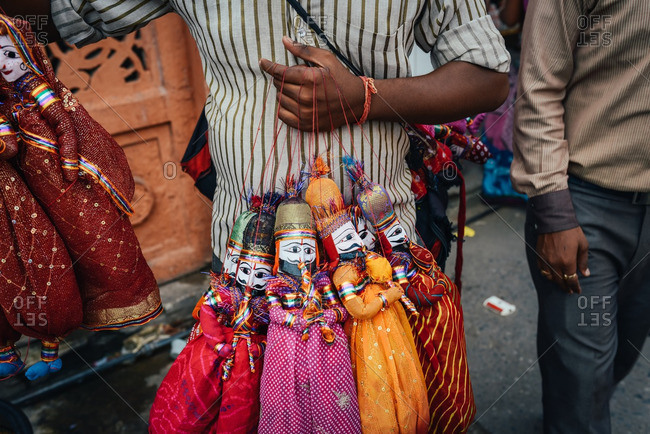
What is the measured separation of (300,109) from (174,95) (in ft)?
6.63

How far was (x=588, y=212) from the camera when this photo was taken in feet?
5.46

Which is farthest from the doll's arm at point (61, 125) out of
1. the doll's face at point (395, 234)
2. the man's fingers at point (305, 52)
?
the doll's face at point (395, 234)

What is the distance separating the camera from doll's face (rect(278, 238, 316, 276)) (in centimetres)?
117

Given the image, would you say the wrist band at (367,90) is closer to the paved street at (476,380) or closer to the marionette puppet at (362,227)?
the marionette puppet at (362,227)

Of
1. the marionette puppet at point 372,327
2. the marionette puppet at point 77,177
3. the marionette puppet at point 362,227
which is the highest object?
the marionette puppet at point 77,177

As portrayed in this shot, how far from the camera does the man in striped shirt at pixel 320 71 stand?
1203 millimetres

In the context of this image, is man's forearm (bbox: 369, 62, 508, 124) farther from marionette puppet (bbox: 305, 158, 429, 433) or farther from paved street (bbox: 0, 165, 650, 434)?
paved street (bbox: 0, 165, 650, 434)

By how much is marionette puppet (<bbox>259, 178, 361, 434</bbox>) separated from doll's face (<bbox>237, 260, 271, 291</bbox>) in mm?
45

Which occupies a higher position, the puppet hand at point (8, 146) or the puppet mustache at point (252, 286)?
the puppet hand at point (8, 146)

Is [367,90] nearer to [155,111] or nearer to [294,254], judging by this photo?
[294,254]

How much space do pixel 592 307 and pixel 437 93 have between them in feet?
3.11

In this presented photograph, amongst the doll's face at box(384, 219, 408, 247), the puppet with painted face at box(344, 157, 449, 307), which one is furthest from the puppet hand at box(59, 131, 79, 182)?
the doll's face at box(384, 219, 408, 247)

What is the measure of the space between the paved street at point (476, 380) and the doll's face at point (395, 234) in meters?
1.53

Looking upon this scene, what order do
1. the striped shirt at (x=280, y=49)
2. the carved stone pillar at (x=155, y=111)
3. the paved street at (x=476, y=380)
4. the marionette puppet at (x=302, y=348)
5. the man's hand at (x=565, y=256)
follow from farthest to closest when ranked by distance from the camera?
the carved stone pillar at (x=155, y=111), the paved street at (x=476, y=380), the man's hand at (x=565, y=256), the striped shirt at (x=280, y=49), the marionette puppet at (x=302, y=348)
